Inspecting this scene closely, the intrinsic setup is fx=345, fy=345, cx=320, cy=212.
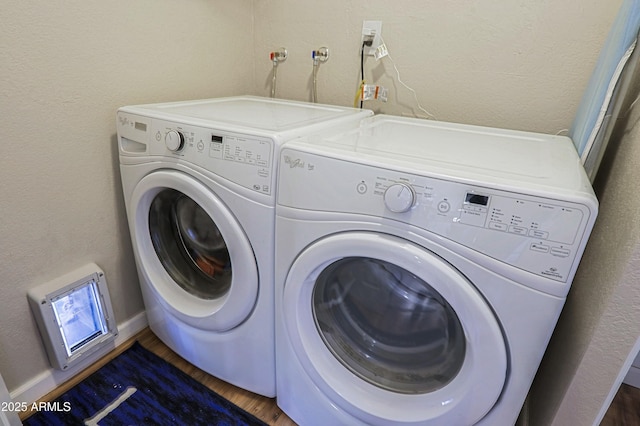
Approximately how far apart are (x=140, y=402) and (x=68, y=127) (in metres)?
0.89

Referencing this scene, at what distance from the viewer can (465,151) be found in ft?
2.71

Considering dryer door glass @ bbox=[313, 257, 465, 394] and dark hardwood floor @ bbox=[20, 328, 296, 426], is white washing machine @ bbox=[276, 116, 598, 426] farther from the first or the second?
dark hardwood floor @ bbox=[20, 328, 296, 426]

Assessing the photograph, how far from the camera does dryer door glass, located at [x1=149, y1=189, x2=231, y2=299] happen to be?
3.67 ft

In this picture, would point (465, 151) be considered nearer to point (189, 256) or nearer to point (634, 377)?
point (189, 256)

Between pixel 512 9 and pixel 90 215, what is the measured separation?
1.50 metres

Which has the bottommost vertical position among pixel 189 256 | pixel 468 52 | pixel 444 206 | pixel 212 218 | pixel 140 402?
pixel 140 402

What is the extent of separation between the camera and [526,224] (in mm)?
597

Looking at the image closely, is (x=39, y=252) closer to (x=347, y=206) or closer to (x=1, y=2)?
(x=1, y=2)

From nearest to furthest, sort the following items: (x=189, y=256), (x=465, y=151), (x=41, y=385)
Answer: (x=465, y=151) < (x=41, y=385) < (x=189, y=256)

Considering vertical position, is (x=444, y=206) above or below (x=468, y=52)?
below

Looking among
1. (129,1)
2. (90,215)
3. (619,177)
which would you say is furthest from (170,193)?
(619,177)

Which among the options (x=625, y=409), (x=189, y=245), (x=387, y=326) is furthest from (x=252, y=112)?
(x=625, y=409)

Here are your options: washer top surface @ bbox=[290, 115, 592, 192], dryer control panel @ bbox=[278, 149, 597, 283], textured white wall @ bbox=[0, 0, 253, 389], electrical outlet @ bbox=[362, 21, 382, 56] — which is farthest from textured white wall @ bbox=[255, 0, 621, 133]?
dryer control panel @ bbox=[278, 149, 597, 283]

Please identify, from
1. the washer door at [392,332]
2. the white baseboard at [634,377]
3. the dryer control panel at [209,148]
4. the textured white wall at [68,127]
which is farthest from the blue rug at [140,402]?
the white baseboard at [634,377]
